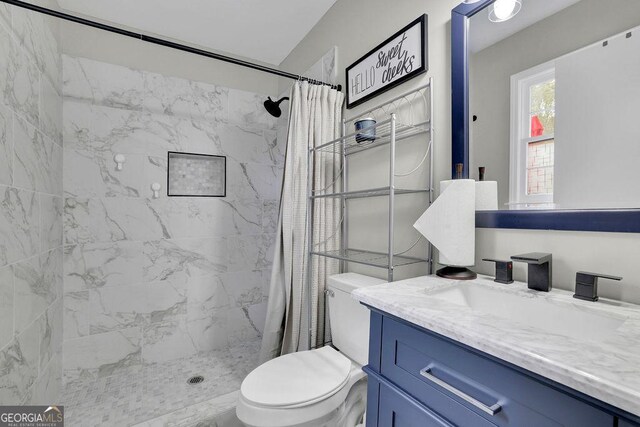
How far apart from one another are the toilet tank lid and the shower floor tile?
3.23 ft

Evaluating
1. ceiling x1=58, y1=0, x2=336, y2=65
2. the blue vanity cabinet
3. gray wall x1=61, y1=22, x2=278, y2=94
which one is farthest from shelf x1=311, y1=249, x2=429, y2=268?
gray wall x1=61, y1=22, x2=278, y2=94

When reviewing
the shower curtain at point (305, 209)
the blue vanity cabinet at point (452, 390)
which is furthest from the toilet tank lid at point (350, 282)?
the blue vanity cabinet at point (452, 390)

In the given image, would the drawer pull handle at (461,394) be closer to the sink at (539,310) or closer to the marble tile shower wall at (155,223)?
the sink at (539,310)

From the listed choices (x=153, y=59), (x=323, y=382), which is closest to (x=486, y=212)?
(x=323, y=382)

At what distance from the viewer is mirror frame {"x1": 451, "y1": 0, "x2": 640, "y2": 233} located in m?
0.75

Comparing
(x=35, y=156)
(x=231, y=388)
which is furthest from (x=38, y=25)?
(x=231, y=388)

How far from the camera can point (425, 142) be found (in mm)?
1304

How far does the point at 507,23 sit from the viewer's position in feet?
3.28

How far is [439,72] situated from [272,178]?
1.71 m

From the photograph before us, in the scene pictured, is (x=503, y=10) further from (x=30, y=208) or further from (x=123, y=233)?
(x=123, y=233)

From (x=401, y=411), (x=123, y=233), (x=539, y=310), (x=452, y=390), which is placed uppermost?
(x=123, y=233)

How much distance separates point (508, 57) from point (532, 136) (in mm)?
312

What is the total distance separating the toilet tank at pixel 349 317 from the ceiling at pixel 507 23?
109 cm

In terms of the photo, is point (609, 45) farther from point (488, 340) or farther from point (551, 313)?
point (488, 340)
